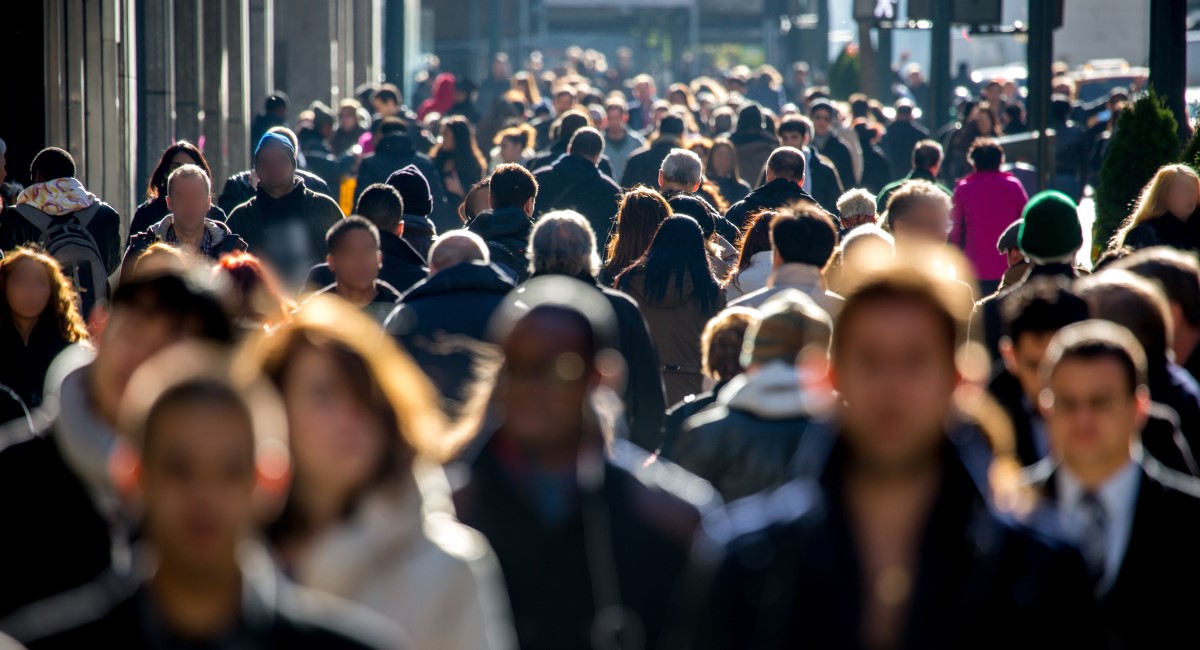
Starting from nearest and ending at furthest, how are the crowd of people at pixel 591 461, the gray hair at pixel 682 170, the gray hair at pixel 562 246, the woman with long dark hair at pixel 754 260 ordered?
the crowd of people at pixel 591 461, the gray hair at pixel 562 246, the woman with long dark hair at pixel 754 260, the gray hair at pixel 682 170

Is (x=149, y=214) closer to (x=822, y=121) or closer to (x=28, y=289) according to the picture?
(x=28, y=289)

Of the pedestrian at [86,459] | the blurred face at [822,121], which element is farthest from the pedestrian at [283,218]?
the blurred face at [822,121]

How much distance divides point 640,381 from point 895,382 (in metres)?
4.47

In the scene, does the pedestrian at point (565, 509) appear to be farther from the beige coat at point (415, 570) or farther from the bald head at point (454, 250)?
the bald head at point (454, 250)

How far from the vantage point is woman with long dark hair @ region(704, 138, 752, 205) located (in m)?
15.3

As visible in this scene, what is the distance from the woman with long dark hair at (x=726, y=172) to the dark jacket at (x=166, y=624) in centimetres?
1264

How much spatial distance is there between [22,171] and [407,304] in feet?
31.9

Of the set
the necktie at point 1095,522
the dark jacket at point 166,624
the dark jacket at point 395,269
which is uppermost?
the dark jacket at point 166,624

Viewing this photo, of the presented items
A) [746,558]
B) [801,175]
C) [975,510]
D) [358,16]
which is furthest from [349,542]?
[358,16]

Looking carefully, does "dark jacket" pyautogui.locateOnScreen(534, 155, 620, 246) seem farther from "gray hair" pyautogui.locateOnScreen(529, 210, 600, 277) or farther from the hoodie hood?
the hoodie hood

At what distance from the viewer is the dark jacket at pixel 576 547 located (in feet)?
12.6

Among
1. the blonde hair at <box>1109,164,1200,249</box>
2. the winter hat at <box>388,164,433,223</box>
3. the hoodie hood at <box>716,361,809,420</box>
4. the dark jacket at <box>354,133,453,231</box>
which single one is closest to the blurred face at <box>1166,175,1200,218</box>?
the blonde hair at <box>1109,164,1200,249</box>

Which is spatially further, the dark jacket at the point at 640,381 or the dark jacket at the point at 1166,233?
the dark jacket at the point at 1166,233

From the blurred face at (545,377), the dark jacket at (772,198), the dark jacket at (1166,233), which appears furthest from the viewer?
the dark jacket at (772,198)
